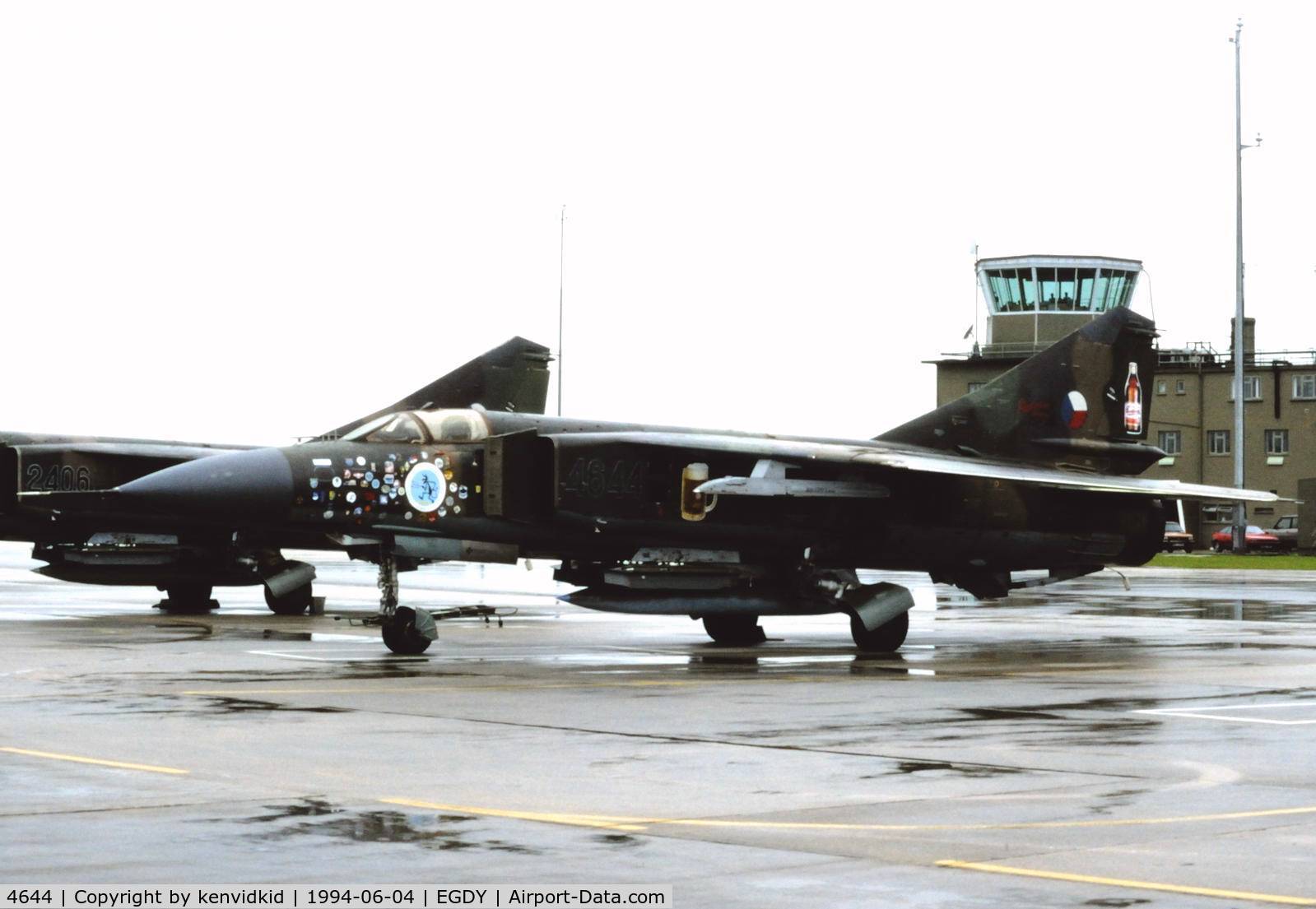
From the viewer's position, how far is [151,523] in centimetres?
2694

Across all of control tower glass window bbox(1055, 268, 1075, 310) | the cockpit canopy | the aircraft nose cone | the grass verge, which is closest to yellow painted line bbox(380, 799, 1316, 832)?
the aircraft nose cone

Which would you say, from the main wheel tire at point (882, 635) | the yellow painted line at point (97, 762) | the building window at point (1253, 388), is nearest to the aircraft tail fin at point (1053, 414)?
the main wheel tire at point (882, 635)

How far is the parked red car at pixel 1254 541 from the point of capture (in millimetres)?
76688

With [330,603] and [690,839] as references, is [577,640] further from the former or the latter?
[690,839]

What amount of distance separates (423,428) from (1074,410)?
919cm

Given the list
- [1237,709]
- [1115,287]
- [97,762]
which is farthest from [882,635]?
[1115,287]

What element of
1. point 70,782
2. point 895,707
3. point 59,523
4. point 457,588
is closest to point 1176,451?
point 457,588

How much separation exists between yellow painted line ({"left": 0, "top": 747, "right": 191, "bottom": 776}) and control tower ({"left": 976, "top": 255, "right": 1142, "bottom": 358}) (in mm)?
70469

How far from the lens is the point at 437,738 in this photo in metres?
11.4

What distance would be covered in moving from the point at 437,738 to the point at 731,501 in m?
9.92

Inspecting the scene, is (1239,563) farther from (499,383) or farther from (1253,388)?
(499,383)

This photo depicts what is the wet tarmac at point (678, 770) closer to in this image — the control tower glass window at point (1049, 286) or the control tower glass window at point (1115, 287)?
the control tower glass window at point (1049, 286)

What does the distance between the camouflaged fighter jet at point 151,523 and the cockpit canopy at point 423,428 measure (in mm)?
6524

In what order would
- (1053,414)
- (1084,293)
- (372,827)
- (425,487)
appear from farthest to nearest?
(1084,293) < (1053,414) < (425,487) < (372,827)
